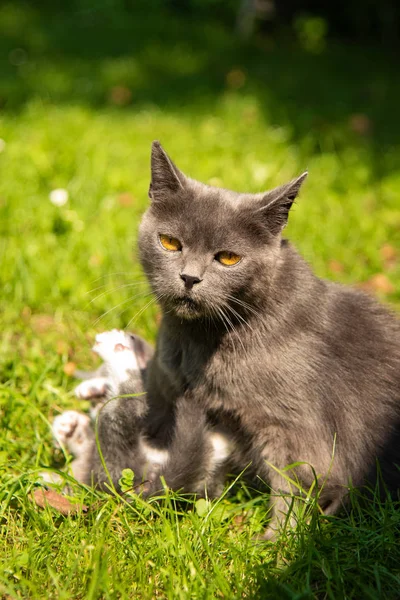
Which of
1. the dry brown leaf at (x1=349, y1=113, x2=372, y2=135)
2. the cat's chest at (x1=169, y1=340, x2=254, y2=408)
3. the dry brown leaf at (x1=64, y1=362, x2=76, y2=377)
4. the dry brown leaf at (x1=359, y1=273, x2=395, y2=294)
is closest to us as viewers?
the cat's chest at (x1=169, y1=340, x2=254, y2=408)

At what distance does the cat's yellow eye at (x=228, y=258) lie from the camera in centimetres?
194

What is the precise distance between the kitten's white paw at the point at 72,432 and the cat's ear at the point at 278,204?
1044 millimetres

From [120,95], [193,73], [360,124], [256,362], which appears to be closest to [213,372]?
[256,362]

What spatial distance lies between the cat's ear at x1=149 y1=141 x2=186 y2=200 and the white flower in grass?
1.59 m

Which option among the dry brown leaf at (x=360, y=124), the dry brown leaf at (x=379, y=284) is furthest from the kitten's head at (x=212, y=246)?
the dry brown leaf at (x=360, y=124)

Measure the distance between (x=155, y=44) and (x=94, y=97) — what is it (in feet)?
7.41

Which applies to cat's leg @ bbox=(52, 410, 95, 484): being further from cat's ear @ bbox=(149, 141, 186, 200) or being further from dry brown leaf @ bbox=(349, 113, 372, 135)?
dry brown leaf @ bbox=(349, 113, 372, 135)

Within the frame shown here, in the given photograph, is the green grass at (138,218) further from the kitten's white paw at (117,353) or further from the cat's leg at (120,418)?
the kitten's white paw at (117,353)

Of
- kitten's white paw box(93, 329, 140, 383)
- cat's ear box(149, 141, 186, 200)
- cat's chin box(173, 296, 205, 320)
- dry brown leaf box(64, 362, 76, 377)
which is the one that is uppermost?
cat's ear box(149, 141, 186, 200)

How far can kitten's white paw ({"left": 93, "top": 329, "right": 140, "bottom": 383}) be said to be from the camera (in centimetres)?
221

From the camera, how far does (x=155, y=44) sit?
7.57m

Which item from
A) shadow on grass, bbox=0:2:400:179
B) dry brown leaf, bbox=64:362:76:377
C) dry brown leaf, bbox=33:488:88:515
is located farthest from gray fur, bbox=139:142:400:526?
shadow on grass, bbox=0:2:400:179

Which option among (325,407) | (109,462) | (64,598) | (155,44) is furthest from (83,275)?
(155,44)

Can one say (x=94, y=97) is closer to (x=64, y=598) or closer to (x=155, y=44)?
(x=155, y=44)
